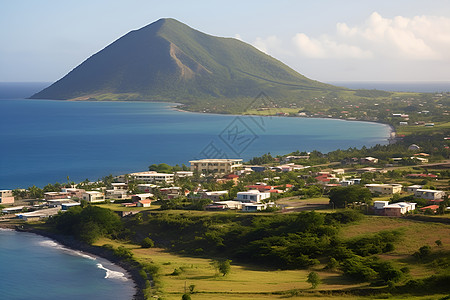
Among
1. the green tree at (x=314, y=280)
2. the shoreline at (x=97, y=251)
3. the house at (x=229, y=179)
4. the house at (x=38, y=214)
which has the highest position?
the house at (x=229, y=179)

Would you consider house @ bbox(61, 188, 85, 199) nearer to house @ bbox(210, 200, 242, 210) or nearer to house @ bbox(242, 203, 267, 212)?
house @ bbox(210, 200, 242, 210)

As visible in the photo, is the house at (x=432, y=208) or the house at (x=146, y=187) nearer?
the house at (x=432, y=208)

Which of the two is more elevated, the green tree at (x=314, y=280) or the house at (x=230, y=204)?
the house at (x=230, y=204)

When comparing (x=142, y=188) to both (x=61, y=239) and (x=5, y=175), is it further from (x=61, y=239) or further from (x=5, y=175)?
(x=5, y=175)

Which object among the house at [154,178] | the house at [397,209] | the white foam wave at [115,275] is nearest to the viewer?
the white foam wave at [115,275]

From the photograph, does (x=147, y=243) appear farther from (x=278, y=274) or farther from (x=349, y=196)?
(x=349, y=196)

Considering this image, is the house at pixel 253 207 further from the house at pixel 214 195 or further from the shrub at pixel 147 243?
the shrub at pixel 147 243

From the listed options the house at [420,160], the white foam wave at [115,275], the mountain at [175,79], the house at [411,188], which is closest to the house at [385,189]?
the house at [411,188]

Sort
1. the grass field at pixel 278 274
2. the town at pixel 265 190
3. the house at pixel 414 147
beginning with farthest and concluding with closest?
1. the house at pixel 414 147
2. the town at pixel 265 190
3. the grass field at pixel 278 274
